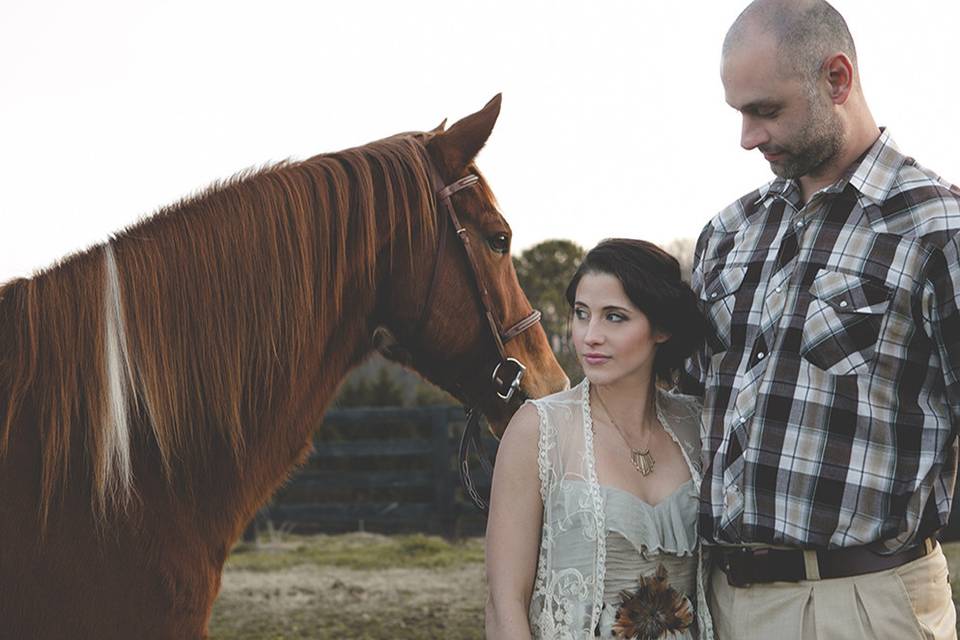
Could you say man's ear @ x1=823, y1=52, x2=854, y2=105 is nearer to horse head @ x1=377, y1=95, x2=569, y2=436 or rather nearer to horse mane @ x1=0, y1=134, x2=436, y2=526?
horse head @ x1=377, y1=95, x2=569, y2=436

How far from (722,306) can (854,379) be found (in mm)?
353

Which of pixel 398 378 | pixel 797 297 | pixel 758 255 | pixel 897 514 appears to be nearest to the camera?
pixel 897 514

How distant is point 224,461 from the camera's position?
6.69ft

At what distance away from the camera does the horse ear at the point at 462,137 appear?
2.35 metres

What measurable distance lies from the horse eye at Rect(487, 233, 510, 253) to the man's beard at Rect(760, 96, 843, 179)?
0.75m

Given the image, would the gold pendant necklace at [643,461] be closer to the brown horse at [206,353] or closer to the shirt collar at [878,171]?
the brown horse at [206,353]

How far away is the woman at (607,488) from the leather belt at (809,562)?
0.12m

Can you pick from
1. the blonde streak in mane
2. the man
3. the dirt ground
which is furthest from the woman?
the dirt ground

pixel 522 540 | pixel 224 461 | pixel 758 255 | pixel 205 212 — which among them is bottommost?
pixel 522 540

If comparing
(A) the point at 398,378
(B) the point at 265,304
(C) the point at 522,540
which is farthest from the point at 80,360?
(A) the point at 398,378

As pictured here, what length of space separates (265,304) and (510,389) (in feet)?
2.29

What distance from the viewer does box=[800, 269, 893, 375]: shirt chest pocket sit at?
1791 mm

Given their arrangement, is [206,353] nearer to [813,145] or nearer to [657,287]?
[657,287]

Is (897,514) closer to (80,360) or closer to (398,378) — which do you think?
(80,360)
